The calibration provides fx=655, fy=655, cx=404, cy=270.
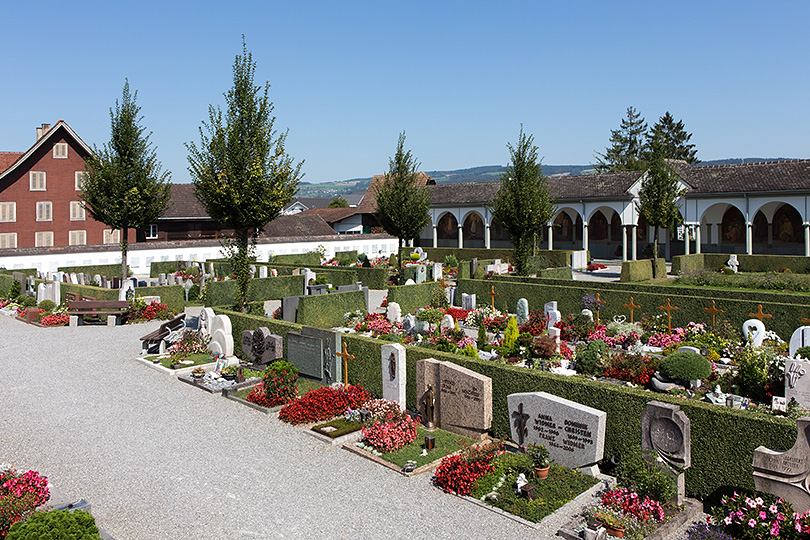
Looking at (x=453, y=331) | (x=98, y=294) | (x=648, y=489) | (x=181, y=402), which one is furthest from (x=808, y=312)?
(x=98, y=294)

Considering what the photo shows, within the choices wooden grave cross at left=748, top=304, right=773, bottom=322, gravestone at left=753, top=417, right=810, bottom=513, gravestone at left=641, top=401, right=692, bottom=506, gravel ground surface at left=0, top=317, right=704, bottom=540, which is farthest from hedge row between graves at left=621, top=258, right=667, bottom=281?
gravestone at left=753, top=417, right=810, bottom=513

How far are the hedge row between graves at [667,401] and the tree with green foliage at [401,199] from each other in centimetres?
2510

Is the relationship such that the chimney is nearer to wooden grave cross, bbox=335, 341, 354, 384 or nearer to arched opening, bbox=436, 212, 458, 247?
arched opening, bbox=436, 212, 458, 247

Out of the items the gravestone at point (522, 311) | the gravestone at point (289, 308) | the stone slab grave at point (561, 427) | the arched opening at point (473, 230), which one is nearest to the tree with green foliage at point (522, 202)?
the gravestone at point (522, 311)

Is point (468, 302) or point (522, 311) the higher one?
point (468, 302)

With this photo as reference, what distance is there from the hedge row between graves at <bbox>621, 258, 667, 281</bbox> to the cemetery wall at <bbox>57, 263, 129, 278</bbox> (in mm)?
27460

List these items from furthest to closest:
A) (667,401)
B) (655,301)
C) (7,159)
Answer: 1. (7,159)
2. (655,301)
3. (667,401)

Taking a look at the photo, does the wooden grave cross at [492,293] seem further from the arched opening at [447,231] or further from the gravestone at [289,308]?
the arched opening at [447,231]

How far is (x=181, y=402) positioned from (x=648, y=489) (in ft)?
34.1

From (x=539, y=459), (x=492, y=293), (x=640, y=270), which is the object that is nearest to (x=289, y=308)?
(x=492, y=293)

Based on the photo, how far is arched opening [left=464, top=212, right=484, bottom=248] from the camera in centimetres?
5778

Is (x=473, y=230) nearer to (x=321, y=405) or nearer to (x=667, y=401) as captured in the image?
(x=321, y=405)

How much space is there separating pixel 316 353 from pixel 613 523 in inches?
351

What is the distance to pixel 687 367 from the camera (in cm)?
1416
